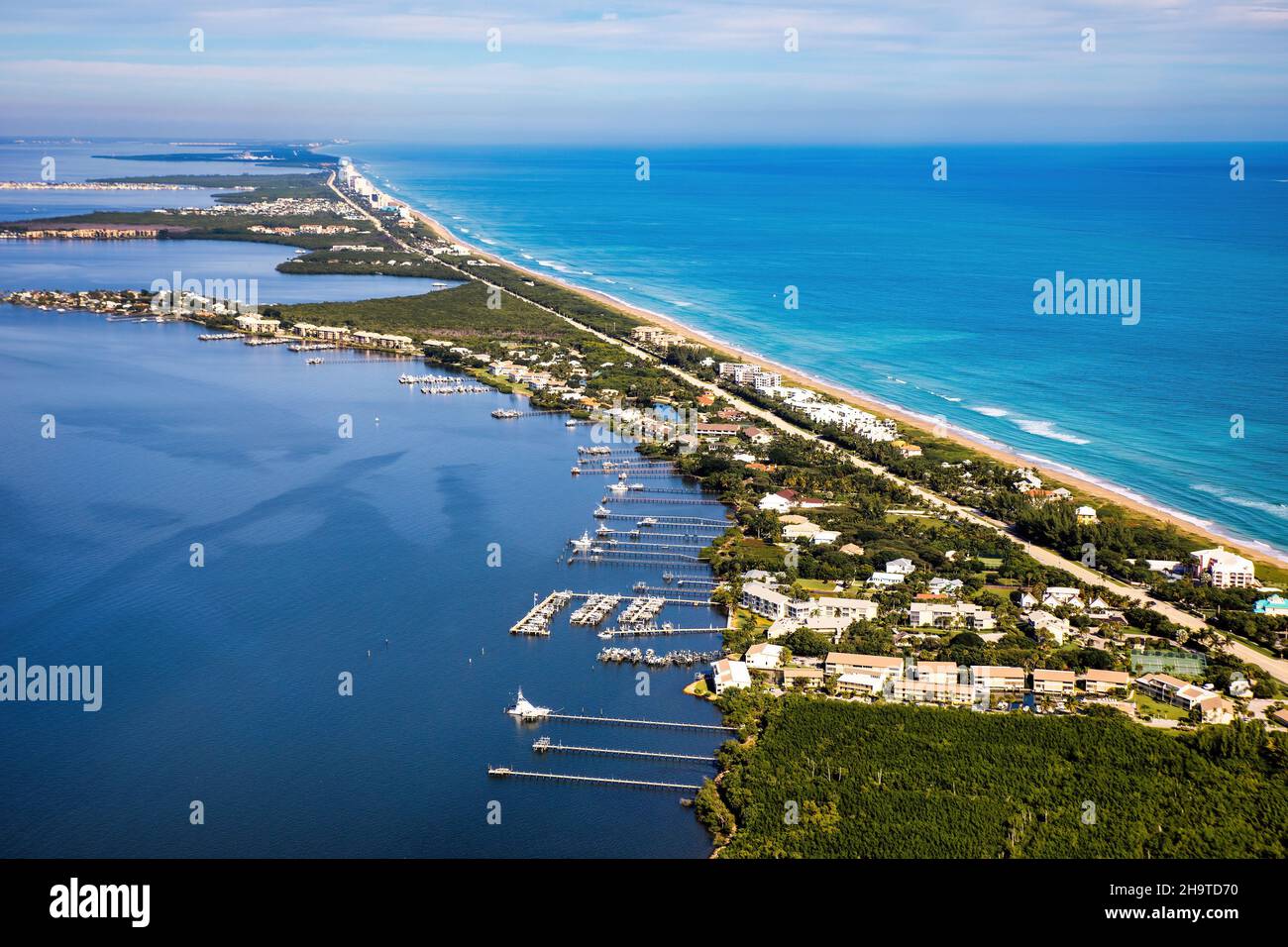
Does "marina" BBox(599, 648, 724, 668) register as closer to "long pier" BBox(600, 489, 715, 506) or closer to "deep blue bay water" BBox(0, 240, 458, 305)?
"long pier" BBox(600, 489, 715, 506)

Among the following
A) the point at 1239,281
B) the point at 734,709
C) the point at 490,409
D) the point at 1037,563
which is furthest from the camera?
the point at 1239,281

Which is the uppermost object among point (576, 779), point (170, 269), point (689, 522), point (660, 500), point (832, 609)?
point (170, 269)

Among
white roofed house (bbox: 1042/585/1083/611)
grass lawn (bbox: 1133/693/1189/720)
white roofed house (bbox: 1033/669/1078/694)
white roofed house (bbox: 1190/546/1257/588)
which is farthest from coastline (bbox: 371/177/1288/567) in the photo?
white roofed house (bbox: 1033/669/1078/694)

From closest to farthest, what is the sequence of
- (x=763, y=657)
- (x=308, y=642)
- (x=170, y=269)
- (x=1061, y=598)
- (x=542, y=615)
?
(x=763, y=657) → (x=308, y=642) → (x=542, y=615) → (x=1061, y=598) → (x=170, y=269)

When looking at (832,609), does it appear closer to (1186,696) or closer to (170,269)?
(1186,696)

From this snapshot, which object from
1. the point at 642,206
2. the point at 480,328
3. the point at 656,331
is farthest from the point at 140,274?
the point at 642,206

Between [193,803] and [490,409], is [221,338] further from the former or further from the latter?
[193,803]

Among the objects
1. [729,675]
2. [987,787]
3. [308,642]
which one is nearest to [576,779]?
[729,675]
